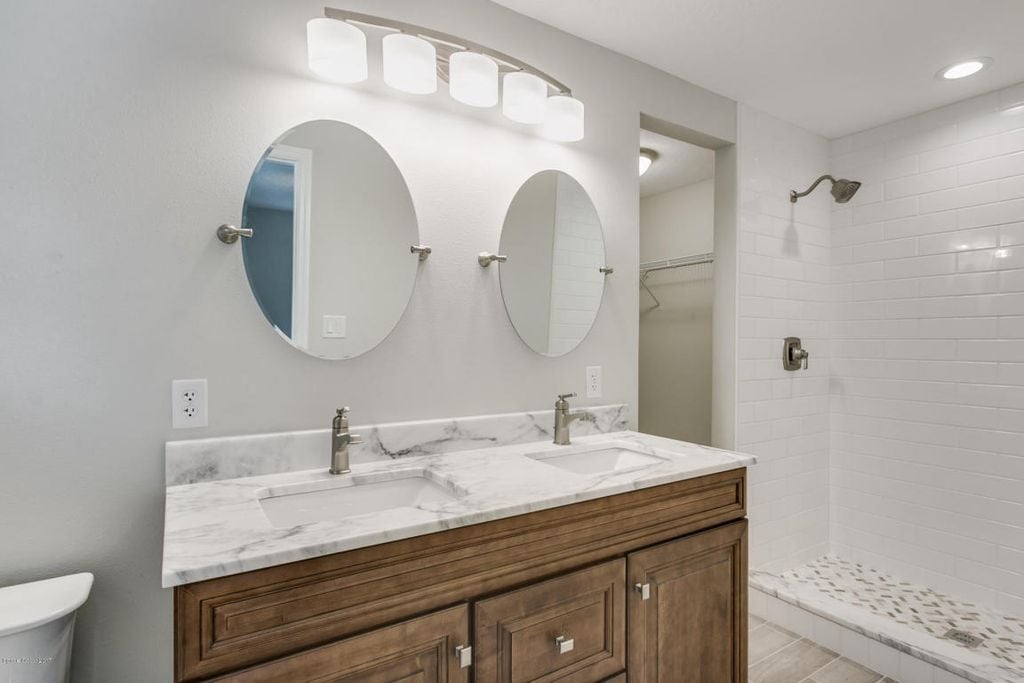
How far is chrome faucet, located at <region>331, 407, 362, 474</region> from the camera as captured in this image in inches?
55.6

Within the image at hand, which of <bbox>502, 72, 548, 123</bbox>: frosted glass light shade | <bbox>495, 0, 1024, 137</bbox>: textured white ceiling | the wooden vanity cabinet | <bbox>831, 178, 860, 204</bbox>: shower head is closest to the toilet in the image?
the wooden vanity cabinet

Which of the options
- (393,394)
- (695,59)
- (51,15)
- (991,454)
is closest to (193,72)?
(51,15)

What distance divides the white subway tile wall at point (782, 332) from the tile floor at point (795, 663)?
1.20 ft

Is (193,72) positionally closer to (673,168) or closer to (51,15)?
(51,15)

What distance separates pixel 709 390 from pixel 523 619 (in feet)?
8.61

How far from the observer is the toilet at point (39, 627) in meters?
0.94

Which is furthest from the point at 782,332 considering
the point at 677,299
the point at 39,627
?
the point at 39,627

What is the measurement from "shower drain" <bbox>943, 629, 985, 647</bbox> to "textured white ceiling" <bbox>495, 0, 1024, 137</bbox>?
7.54ft

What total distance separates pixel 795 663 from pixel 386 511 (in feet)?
6.77

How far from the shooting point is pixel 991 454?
8.02 feet

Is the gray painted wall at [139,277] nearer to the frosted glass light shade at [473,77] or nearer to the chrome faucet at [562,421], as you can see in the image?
the frosted glass light shade at [473,77]

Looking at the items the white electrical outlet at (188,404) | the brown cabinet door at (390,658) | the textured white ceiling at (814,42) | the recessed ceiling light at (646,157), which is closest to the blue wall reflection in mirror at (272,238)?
the white electrical outlet at (188,404)

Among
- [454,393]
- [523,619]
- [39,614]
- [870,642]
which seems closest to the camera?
[39,614]

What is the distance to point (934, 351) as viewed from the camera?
8.58ft
